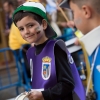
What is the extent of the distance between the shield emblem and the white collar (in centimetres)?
23

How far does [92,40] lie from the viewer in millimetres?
1257

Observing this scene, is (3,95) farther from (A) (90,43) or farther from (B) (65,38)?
(A) (90,43)

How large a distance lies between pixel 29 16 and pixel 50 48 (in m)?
0.22

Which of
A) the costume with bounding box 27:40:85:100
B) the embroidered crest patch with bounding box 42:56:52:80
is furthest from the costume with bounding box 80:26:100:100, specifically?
the embroidered crest patch with bounding box 42:56:52:80

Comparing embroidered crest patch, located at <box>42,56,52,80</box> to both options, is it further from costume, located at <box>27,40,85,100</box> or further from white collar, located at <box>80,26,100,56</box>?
white collar, located at <box>80,26,100,56</box>

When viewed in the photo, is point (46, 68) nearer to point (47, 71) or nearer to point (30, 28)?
point (47, 71)

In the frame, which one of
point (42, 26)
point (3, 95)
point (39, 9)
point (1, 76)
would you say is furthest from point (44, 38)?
point (1, 76)

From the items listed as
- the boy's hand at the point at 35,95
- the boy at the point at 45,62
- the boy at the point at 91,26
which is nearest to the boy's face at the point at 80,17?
the boy at the point at 91,26

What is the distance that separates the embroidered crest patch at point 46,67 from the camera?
135 cm

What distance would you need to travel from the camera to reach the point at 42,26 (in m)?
1.45

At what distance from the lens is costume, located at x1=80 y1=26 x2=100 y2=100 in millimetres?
1241

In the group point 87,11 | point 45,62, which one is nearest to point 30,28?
point 45,62

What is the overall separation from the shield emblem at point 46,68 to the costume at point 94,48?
0.23m

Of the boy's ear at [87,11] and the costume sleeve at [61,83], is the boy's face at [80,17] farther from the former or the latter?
the costume sleeve at [61,83]
